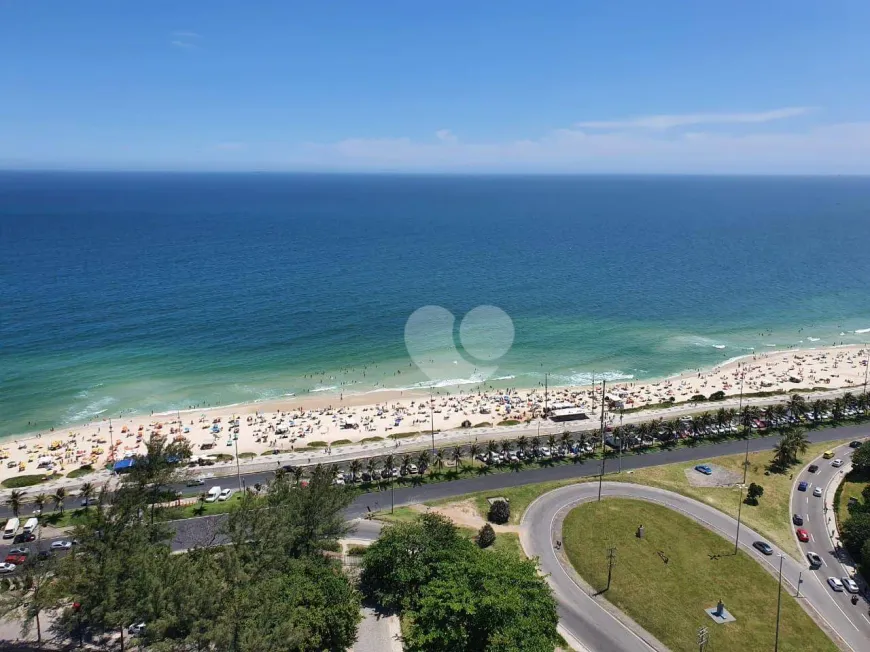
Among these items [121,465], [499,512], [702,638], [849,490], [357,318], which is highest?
[357,318]

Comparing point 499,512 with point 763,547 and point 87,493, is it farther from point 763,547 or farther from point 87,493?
point 87,493

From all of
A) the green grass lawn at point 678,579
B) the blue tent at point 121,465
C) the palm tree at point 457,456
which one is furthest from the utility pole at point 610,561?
the blue tent at point 121,465

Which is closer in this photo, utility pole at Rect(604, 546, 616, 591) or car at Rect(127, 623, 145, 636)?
car at Rect(127, 623, 145, 636)

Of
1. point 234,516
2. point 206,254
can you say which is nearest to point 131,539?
point 234,516

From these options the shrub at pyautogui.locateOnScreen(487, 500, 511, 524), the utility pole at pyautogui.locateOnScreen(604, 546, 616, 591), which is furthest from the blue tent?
the utility pole at pyautogui.locateOnScreen(604, 546, 616, 591)

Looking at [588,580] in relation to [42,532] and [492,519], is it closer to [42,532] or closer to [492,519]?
[492,519]

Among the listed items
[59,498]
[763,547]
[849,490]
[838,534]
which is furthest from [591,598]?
[59,498]

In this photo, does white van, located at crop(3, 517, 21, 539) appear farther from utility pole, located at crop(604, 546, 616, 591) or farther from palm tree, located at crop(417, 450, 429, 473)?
utility pole, located at crop(604, 546, 616, 591)
